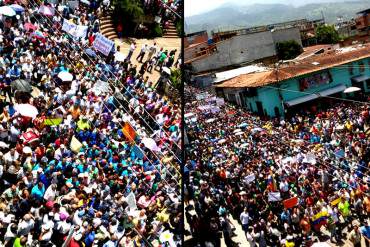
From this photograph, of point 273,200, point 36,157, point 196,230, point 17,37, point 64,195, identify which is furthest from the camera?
point 17,37

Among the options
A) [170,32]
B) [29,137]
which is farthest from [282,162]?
[170,32]

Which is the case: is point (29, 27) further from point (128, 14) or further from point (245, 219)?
point (245, 219)

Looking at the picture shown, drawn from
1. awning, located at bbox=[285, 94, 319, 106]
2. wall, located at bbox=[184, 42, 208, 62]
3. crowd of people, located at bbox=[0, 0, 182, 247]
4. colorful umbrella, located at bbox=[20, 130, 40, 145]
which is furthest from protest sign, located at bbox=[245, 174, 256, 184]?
wall, located at bbox=[184, 42, 208, 62]

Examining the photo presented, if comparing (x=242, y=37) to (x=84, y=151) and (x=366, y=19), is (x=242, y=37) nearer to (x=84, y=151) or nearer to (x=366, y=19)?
(x=366, y=19)

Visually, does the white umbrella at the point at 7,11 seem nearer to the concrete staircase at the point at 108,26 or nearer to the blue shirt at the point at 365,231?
the concrete staircase at the point at 108,26

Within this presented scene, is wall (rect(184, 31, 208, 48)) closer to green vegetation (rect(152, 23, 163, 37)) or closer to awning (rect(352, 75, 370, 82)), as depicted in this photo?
green vegetation (rect(152, 23, 163, 37))

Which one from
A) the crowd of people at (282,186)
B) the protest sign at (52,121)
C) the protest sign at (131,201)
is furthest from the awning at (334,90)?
the protest sign at (131,201)

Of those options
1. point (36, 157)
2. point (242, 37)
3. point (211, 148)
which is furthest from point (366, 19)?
point (36, 157)
